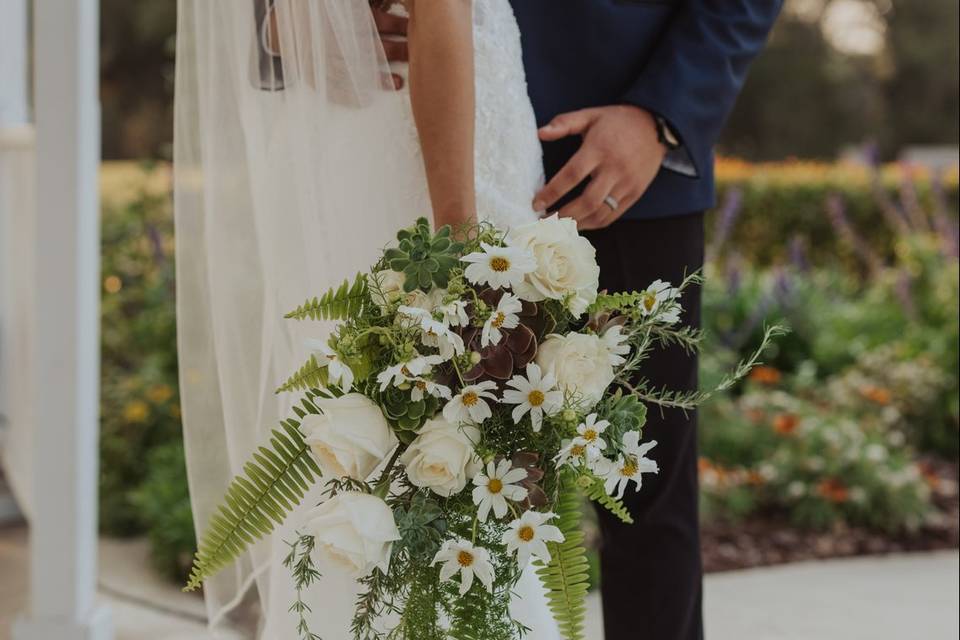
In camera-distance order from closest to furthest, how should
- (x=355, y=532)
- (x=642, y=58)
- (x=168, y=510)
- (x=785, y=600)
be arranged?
1. (x=355, y=532)
2. (x=642, y=58)
3. (x=785, y=600)
4. (x=168, y=510)

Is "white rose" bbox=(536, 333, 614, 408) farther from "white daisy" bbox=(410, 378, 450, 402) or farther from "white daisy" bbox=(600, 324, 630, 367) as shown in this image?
"white daisy" bbox=(410, 378, 450, 402)

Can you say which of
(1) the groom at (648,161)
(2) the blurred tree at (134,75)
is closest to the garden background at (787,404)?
(1) the groom at (648,161)

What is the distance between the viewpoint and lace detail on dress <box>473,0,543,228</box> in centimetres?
160

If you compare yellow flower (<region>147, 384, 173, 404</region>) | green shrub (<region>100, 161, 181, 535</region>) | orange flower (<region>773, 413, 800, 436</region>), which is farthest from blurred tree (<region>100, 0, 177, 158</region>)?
orange flower (<region>773, 413, 800, 436</region>)

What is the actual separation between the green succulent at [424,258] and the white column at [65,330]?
1.53m

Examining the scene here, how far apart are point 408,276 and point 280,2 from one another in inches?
22.2

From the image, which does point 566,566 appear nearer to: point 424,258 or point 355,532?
point 355,532

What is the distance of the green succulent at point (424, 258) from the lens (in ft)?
4.05

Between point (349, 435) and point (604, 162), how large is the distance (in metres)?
0.66

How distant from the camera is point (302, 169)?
1.61m

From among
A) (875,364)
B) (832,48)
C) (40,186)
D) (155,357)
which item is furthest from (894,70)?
(40,186)

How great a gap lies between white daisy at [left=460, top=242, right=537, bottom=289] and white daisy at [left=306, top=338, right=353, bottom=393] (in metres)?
0.17

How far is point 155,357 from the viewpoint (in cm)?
422

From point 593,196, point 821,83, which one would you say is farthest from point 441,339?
point 821,83
